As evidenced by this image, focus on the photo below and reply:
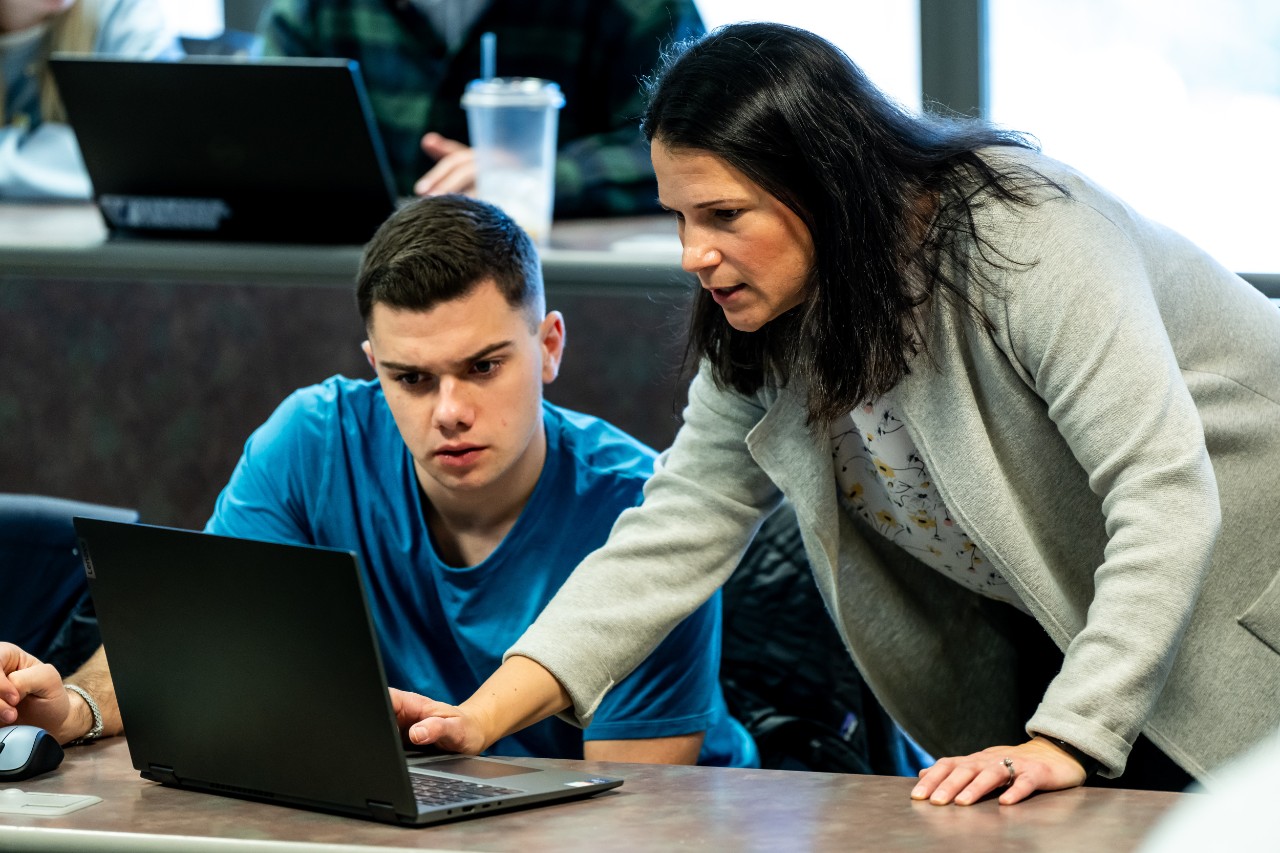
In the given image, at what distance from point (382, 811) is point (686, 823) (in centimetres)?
19

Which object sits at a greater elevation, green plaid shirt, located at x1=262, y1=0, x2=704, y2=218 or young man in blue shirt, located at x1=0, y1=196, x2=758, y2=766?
green plaid shirt, located at x1=262, y1=0, x2=704, y2=218

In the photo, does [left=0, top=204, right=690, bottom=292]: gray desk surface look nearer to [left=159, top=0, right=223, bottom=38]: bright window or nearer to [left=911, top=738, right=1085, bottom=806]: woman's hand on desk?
[left=911, top=738, right=1085, bottom=806]: woman's hand on desk

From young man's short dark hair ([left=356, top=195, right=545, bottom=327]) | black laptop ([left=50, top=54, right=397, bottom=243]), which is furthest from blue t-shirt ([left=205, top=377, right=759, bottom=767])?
black laptop ([left=50, top=54, right=397, bottom=243])

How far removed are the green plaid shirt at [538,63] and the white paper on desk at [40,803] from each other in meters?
1.29

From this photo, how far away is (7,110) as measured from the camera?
2711mm

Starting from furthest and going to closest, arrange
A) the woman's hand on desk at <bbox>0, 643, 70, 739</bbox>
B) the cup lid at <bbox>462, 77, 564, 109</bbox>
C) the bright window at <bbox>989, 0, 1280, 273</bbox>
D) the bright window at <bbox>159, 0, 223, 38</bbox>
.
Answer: the bright window at <bbox>159, 0, 223, 38</bbox>, the bright window at <bbox>989, 0, 1280, 273</bbox>, the cup lid at <bbox>462, 77, 564, 109</bbox>, the woman's hand on desk at <bbox>0, 643, 70, 739</bbox>

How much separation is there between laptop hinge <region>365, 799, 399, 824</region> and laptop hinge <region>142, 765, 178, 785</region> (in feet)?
0.65

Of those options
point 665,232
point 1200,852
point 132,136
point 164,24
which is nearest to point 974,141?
point 665,232

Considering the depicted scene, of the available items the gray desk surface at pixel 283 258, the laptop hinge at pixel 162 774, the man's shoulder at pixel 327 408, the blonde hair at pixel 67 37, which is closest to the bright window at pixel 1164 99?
the gray desk surface at pixel 283 258

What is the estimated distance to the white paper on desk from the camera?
109 cm

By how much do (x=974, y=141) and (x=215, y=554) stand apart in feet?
2.25

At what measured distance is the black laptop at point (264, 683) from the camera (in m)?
→ 1.02

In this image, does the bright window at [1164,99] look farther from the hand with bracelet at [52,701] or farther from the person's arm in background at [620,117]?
the hand with bracelet at [52,701]

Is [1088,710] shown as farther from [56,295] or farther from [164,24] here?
[164,24]
